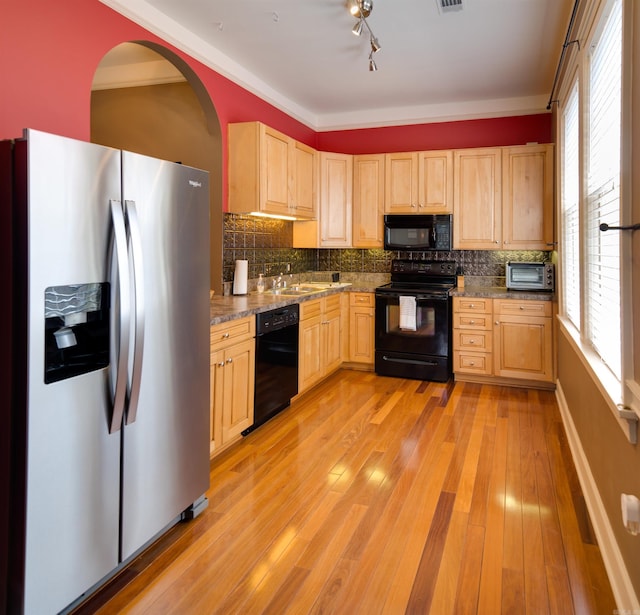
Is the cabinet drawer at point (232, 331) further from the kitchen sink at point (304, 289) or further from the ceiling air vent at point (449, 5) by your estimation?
the ceiling air vent at point (449, 5)

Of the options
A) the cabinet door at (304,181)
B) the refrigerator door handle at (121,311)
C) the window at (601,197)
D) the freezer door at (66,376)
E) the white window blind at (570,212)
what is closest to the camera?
the freezer door at (66,376)

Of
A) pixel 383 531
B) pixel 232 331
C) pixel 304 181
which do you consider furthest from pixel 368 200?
pixel 383 531

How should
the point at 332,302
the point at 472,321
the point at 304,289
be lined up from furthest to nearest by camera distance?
the point at 304,289 < the point at 332,302 < the point at 472,321

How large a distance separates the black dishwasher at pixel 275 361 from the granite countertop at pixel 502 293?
1.80 meters

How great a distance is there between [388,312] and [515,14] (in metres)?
2.76

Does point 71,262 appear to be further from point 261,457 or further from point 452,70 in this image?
point 452,70

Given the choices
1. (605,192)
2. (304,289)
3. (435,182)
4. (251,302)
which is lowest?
(251,302)

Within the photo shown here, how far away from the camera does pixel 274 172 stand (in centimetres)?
429

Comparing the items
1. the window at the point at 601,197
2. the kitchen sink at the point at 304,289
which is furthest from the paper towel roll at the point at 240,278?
the window at the point at 601,197

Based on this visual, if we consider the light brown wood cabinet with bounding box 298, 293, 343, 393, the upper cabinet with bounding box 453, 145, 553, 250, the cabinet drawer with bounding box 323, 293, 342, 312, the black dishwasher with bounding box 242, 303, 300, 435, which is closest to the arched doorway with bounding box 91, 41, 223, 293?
the black dishwasher with bounding box 242, 303, 300, 435

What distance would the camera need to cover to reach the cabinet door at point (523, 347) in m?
4.61

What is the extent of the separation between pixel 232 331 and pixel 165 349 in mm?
1018

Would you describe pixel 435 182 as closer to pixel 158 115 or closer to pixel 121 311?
pixel 158 115

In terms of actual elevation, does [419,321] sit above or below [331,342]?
above
